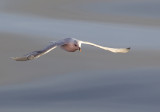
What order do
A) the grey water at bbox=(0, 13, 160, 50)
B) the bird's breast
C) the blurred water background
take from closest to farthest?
the bird's breast, the blurred water background, the grey water at bbox=(0, 13, 160, 50)

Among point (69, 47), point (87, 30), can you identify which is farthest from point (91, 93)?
point (69, 47)

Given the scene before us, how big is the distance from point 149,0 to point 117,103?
9.73ft

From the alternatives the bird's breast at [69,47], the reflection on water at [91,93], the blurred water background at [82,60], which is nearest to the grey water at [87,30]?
the blurred water background at [82,60]

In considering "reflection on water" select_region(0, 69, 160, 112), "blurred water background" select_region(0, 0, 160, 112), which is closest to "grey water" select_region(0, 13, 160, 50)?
"blurred water background" select_region(0, 0, 160, 112)

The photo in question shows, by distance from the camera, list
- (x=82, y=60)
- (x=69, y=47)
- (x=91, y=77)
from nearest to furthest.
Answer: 1. (x=69, y=47)
2. (x=91, y=77)
3. (x=82, y=60)

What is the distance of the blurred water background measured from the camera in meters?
5.74

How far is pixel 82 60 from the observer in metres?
6.54

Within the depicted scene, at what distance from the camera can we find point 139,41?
22.9 ft

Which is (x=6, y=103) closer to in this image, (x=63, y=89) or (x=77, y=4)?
(x=63, y=89)

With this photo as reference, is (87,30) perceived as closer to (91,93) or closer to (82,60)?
(82,60)

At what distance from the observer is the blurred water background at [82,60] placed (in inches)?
226

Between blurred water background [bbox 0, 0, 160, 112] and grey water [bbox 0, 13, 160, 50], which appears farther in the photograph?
grey water [bbox 0, 13, 160, 50]

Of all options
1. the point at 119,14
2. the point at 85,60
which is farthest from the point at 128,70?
the point at 119,14

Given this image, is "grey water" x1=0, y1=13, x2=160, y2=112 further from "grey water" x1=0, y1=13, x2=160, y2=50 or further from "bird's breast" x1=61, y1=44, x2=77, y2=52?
"bird's breast" x1=61, y1=44, x2=77, y2=52
